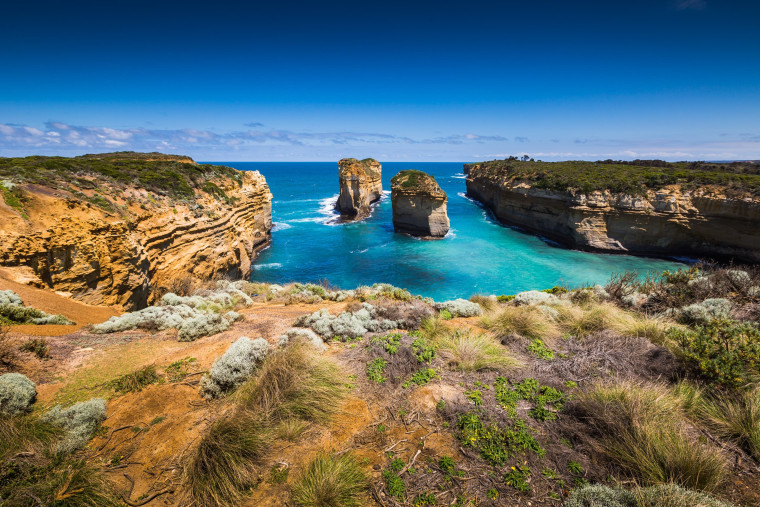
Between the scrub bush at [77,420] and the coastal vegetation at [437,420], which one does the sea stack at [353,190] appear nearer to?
the coastal vegetation at [437,420]

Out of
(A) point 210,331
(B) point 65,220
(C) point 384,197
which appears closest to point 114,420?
(A) point 210,331

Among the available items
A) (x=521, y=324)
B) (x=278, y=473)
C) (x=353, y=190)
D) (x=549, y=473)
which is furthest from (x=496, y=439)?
(x=353, y=190)

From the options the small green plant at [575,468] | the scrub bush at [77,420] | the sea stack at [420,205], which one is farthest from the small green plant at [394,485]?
the sea stack at [420,205]

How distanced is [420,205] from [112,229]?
28.7 m

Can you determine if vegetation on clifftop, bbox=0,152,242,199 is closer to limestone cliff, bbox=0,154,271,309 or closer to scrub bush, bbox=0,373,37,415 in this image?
limestone cliff, bbox=0,154,271,309

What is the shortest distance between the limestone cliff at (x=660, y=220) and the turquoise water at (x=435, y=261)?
204cm

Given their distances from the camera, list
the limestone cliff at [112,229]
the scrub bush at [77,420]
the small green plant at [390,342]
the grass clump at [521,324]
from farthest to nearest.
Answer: the limestone cliff at [112,229]
the grass clump at [521,324]
the small green plant at [390,342]
the scrub bush at [77,420]

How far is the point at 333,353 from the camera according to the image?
19.5 feet

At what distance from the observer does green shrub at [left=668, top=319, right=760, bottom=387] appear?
4.25 m

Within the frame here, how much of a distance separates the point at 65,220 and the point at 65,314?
365 cm

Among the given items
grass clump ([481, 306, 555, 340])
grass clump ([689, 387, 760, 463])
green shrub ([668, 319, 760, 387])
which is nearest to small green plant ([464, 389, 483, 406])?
grass clump ([481, 306, 555, 340])

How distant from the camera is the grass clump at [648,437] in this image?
2.98 meters

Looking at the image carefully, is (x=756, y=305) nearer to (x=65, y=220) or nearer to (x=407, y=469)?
(x=407, y=469)

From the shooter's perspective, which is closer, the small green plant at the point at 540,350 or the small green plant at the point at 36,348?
the small green plant at the point at 36,348
